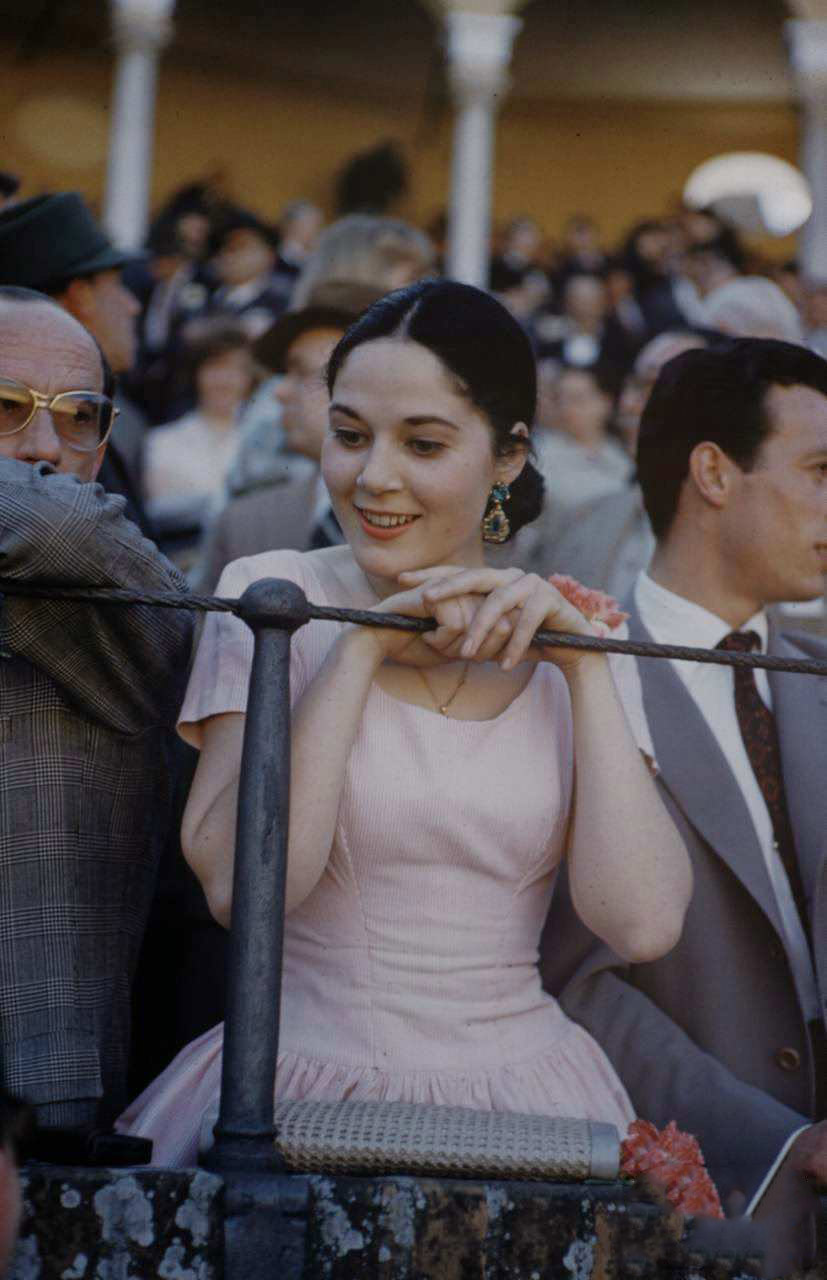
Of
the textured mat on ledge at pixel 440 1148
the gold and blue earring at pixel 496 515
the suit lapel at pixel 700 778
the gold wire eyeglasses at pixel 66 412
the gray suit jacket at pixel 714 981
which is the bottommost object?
the textured mat on ledge at pixel 440 1148

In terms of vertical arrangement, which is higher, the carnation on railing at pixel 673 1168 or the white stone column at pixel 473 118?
the white stone column at pixel 473 118

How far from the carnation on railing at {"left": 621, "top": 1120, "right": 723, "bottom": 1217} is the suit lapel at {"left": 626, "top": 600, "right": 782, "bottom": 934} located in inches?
31.0

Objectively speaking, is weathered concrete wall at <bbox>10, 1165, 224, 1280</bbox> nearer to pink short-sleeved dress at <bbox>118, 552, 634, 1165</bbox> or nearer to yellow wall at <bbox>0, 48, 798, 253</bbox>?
pink short-sleeved dress at <bbox>118, 552, 634, 1165</bbox>

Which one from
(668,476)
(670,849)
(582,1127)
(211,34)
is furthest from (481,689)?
(211,34)

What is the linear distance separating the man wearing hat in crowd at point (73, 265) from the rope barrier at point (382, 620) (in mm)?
1955

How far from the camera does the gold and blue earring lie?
300cm

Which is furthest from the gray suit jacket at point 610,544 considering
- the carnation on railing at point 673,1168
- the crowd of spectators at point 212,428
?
the carnation on railing at point 673,1168

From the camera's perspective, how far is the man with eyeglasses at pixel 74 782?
2383mm

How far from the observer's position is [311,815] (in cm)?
255

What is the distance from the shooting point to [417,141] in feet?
66.8

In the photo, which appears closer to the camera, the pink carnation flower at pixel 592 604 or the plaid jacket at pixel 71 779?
the plaid jacket at pixel 71 779

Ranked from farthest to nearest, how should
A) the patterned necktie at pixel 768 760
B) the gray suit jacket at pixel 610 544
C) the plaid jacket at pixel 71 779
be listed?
the gray suit jacket at pixel 610 544 → the patterned necktie at pixel 768 760 → the plaid jacket at pixel 71 779

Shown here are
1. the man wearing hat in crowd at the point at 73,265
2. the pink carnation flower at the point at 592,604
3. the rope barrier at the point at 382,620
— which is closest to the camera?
the rope barrier at the point at 382,620

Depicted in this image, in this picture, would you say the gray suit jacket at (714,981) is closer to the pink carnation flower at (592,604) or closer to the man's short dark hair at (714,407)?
the pink carnation flower at (592,604)
